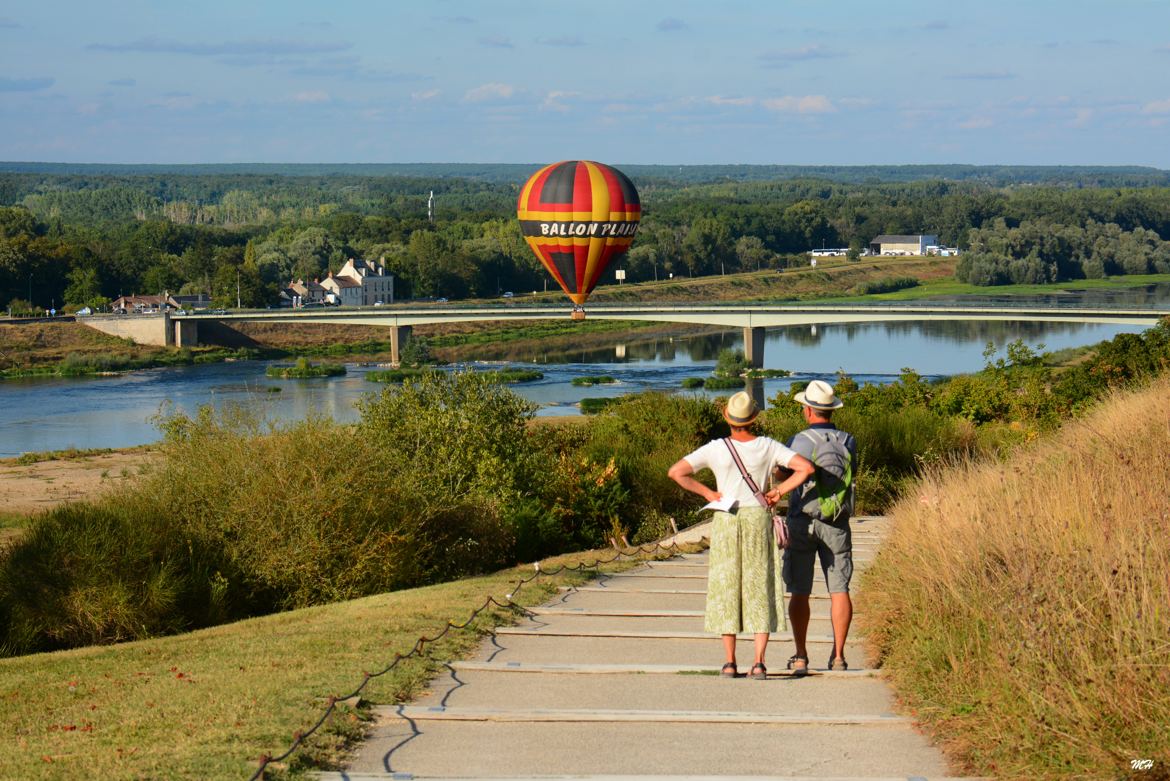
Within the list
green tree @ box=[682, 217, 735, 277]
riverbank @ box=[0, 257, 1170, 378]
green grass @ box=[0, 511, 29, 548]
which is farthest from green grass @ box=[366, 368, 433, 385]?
green tree @ box=[682, 217, 735, 277]

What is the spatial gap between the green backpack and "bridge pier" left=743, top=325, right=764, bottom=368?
195 feet

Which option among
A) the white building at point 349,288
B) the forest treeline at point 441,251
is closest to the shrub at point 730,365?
the forest treeline at point 441,251

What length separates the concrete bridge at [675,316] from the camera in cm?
6306

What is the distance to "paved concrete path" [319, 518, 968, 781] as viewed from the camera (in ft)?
20.1

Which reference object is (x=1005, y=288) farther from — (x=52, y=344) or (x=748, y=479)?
(x=748, y=479)

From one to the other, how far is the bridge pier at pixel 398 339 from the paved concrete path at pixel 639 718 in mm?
68015

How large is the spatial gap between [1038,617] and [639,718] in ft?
6.01

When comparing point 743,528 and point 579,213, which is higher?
point 579,213

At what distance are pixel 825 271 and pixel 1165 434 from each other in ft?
371

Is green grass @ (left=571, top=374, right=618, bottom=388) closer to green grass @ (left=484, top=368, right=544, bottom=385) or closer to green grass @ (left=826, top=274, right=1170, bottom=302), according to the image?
green grass @ (left=484, top=368, right=544, bottom=385)

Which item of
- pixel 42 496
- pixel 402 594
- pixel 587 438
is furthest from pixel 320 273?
pixel 402 594

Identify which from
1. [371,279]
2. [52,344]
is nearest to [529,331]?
[371,279]

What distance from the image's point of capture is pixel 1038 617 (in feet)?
21.1

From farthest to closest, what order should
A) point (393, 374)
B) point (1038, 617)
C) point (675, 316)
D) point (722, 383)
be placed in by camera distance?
point (675, 316) → point (393, 374) → point (722, 383) → point (1038, 617)
